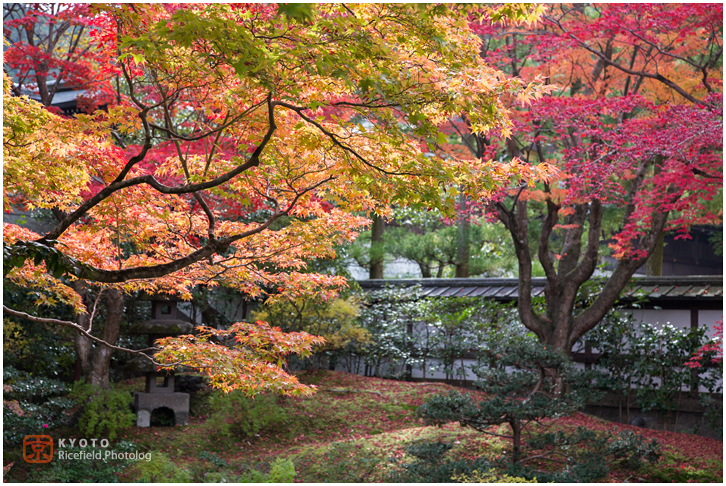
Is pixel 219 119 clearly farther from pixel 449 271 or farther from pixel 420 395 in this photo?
pixel 449 271

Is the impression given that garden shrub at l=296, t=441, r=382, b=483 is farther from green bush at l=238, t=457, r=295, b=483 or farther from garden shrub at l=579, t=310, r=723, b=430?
garden shrub at l=579, t=310, r=723, b=430

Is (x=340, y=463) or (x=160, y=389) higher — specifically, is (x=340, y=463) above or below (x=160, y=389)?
below

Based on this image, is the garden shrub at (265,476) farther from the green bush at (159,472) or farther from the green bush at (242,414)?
the green bush at (242,414)

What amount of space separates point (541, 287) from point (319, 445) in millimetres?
5844

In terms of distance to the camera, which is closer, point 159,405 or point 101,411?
point 101,411

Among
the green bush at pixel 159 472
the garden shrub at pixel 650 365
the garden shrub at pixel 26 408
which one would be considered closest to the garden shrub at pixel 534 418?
the garden shrub at pixel 650 365

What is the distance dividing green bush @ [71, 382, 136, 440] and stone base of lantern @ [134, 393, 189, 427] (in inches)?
24.1

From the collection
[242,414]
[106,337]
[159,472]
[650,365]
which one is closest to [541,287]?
[650,365]

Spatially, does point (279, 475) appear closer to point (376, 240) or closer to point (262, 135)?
point (262, 135)

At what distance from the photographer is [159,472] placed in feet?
22.7

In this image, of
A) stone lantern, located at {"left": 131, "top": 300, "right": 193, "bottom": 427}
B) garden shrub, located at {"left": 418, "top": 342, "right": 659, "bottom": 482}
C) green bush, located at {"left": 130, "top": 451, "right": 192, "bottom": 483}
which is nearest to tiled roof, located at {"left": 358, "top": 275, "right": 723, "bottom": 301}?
garden shrub, located at {"left": 418, "top": 342, "right": 659, "bottom": 482}

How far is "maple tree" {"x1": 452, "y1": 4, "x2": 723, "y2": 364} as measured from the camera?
6922mm

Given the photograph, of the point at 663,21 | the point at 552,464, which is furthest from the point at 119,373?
the point at 663,21

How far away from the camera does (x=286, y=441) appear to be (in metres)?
9.10
